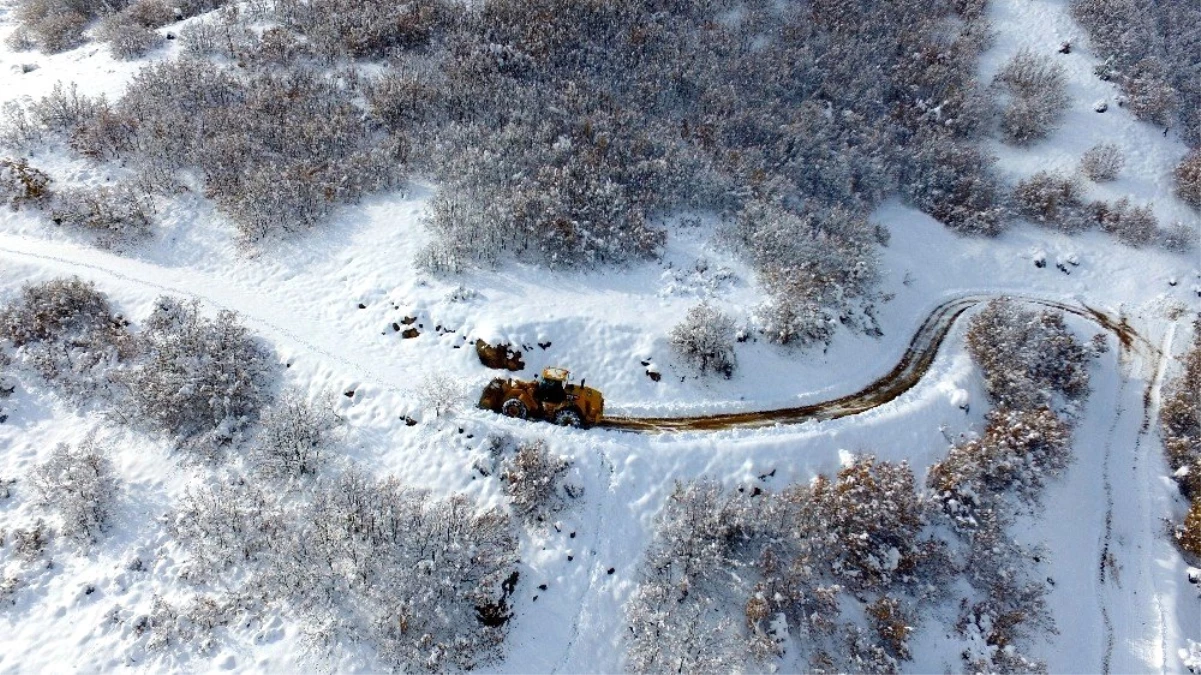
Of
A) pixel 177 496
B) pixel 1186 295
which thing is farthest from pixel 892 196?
pixel 177 496

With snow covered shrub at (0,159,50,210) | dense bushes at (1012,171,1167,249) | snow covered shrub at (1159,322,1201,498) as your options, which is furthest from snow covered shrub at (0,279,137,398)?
dense bushes at (1012,171,1167,249)

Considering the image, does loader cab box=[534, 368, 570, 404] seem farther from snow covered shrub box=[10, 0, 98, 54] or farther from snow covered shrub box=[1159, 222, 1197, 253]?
snow covered shrub box=[10, 0, 98, 54]

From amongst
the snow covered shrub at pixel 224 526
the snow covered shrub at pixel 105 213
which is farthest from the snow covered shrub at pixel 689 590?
the snow covered shrub at pixel 105 213

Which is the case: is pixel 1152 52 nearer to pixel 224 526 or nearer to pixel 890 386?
pixel 890 386

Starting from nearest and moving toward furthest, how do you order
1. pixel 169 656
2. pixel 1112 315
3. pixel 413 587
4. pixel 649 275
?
pixel 169 656, pixel 413 587, pixel 649 275, pixel 1112 315

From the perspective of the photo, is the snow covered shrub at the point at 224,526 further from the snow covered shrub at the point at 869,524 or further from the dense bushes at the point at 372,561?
the snow covered shrub at the point at 869,524

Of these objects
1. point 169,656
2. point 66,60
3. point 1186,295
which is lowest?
point 169,656

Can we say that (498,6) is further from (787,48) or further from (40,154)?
(40,154)
